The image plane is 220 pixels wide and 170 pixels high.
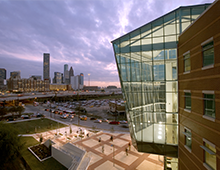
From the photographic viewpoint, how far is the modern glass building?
A: 13.2 metres

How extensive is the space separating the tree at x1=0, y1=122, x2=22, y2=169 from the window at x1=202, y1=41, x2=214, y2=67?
2524 cm

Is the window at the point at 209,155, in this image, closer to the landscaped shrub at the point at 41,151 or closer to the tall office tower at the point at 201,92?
the tall office tower at the point at 201,92

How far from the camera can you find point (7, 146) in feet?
60.3

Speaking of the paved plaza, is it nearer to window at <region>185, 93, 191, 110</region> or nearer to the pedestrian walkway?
the pedestrian walkway

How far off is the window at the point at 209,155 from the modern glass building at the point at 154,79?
16.2 ft

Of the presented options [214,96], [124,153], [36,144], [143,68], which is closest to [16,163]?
[36,144]

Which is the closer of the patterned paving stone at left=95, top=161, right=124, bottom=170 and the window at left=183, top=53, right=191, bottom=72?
the window at left=183, top=53, right=191, bottom=72

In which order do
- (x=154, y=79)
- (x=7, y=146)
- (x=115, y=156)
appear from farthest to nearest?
1. (x=115, y=156)
2. (x=7, y=146)
3. (x=154, y=79)

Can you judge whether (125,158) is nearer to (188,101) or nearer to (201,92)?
(188,101)

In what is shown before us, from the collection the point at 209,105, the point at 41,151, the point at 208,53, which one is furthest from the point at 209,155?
the point at 41,151

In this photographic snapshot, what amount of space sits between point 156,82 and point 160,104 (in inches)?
98.3

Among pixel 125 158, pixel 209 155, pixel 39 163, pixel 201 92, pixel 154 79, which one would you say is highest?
pixel 154 79

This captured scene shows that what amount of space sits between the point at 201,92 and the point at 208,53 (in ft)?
8.72

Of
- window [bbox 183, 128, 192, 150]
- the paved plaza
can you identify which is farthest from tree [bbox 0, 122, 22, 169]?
window [bbox 183, 128, 192, 150]
